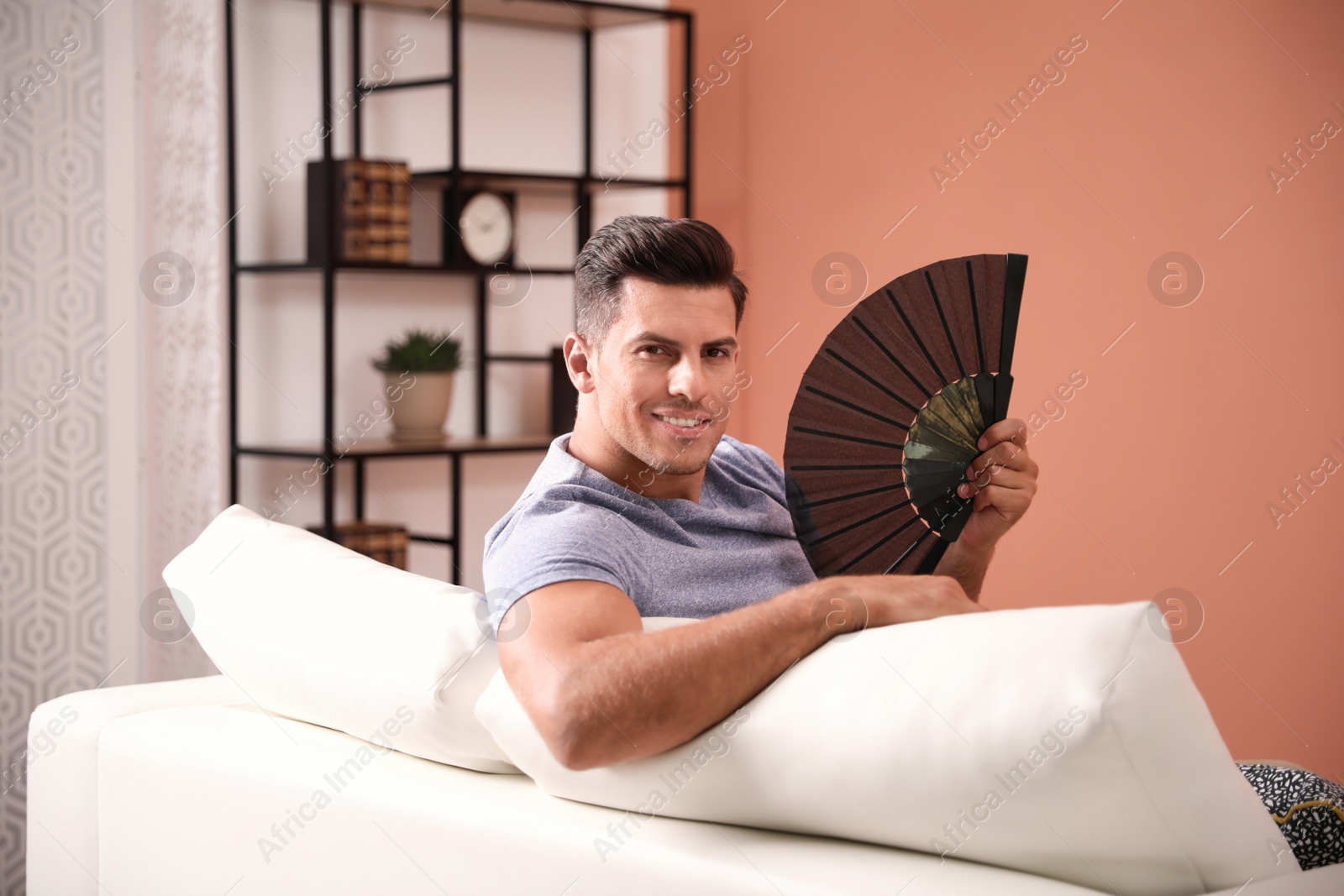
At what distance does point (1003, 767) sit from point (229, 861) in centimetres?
78

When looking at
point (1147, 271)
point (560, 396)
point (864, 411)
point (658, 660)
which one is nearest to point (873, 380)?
point (864, 411)

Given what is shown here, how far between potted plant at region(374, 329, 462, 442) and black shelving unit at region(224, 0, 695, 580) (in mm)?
55

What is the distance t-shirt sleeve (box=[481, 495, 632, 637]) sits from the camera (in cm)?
118

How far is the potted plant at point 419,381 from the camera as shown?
11.0 ft

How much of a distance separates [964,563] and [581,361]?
1.89ft

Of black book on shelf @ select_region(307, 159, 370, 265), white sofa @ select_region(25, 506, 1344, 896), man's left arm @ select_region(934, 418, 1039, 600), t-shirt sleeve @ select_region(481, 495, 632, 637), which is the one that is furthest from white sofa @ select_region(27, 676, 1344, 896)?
black book on shelf @ select_region(307, 159, 370, 265)

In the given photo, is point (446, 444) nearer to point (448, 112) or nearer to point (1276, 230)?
point (448, 112)

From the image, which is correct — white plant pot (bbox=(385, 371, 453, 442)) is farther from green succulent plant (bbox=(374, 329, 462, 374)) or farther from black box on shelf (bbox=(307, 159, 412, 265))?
black box on shelf (bbox=(307, 159, 412, 265))

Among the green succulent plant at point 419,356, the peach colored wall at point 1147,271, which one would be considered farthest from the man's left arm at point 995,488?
the green succulent plant at point 419,356

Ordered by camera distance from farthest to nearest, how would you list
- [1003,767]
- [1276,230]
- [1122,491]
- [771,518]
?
[1122,491] < [1276,230] < [771,518] < [1003,767]

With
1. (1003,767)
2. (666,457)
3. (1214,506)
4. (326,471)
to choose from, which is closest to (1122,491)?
(1214,506)

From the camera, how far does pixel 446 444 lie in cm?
340

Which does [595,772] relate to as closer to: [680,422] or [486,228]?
[680,422]

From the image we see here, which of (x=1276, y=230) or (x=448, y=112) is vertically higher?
(x=448, y=112)
